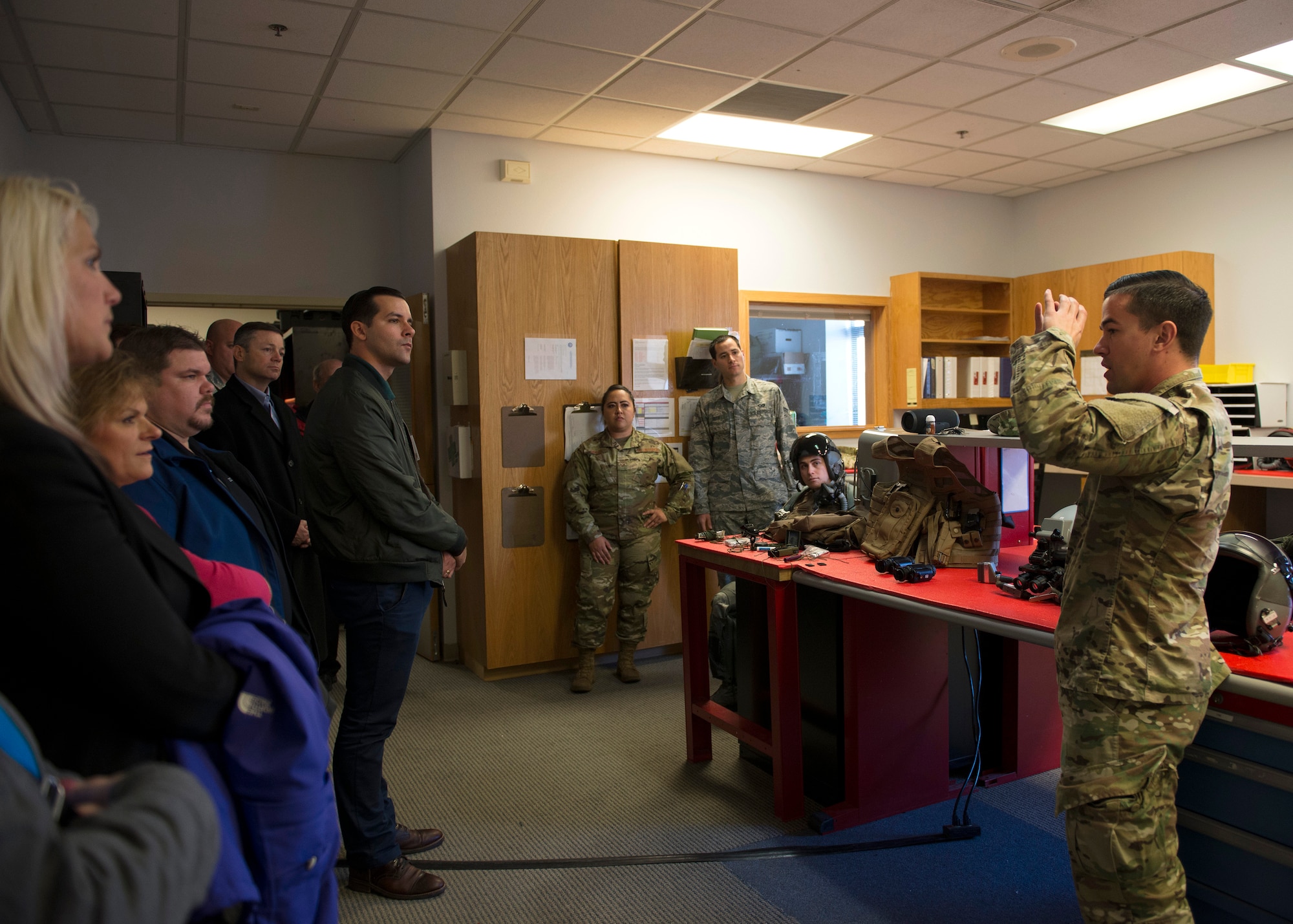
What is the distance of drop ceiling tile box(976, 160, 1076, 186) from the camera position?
6242 mm

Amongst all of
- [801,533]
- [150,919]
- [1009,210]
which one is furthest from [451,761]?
[1009,210]

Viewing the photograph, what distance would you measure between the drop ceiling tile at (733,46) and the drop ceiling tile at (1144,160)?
3.46 m

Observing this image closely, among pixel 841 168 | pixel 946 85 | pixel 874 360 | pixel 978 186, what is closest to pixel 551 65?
pixel 946 85

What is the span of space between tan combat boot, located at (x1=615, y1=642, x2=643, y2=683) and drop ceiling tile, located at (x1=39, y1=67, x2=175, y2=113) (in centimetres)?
366

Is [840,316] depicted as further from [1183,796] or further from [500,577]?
[1183,796]

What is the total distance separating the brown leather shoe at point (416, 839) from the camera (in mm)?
2738

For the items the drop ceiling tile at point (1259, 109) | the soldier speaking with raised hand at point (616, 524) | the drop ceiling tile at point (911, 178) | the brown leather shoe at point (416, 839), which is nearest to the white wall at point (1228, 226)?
the drop ceiling tile at point (1259, 109)

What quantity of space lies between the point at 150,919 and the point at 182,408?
1614 mm

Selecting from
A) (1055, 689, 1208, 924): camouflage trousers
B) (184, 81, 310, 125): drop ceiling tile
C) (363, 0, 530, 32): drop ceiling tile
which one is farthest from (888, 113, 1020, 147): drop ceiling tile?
(1055, 689, 1208, 924): camouflage trousers

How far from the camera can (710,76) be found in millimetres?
4359

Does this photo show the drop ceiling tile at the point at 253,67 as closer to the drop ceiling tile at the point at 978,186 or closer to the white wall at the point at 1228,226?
the drop ceiling tile at the point at 978,186

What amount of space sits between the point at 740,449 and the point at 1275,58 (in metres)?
3.36

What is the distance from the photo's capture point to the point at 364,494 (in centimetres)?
238

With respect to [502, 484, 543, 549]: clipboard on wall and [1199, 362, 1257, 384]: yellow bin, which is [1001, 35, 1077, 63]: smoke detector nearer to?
[1199, 362, 1257, 384]: yellow bin
